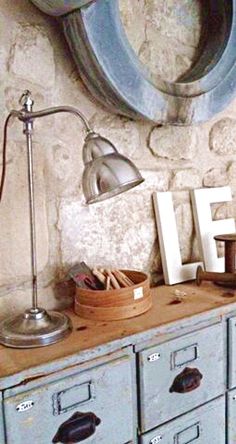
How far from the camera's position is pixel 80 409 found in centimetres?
104

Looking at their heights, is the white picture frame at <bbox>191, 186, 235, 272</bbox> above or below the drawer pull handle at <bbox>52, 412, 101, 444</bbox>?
above

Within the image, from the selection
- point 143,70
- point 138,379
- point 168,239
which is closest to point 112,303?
point 138,379

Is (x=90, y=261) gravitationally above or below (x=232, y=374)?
above

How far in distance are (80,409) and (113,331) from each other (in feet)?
0.66

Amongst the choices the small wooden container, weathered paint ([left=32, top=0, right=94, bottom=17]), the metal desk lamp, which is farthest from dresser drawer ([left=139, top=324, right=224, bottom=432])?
weathered paint ([left=32, top=0, right=94, bottom=17])

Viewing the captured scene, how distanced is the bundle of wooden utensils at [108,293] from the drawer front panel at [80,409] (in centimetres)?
15

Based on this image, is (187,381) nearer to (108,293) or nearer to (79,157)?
(108,293)

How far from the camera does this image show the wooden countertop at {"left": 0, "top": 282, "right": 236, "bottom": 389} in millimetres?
994

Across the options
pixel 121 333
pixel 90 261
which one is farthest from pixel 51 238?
pixel 121 333

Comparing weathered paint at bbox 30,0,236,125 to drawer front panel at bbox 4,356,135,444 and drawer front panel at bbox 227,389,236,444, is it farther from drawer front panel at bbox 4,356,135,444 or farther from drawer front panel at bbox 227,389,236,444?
drawer front panel at bbox 227,389,236,444

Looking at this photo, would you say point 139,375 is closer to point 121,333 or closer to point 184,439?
point 121,333

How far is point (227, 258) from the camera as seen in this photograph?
5.04 feet

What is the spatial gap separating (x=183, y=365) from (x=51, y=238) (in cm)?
52

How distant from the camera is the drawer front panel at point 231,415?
4.53 ft
